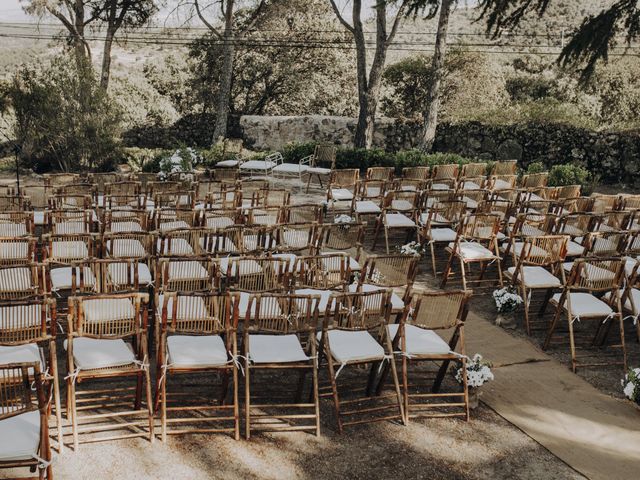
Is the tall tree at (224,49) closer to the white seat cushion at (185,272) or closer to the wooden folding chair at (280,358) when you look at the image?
the white seat cushion at (185,272)

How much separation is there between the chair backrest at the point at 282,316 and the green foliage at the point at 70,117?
11.6 m

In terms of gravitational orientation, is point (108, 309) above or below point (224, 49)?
below

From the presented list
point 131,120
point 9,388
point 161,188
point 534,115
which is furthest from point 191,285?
point 131,120

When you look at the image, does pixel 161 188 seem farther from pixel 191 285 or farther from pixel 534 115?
pixel 534 115

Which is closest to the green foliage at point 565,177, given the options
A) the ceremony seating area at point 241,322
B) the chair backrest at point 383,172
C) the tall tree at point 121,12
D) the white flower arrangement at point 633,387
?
the chair backrest at point 383,172

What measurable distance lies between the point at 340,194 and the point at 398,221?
6.32 feet

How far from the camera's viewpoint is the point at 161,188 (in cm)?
938

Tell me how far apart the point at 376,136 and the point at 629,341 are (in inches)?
531

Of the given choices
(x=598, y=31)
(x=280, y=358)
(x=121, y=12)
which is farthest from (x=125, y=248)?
(x=121, y=12)

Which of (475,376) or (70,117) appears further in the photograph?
(70,117)

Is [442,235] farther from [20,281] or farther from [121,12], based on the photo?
[121,12]

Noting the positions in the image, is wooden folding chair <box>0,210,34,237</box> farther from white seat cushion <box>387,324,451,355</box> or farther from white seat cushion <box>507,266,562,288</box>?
white seat cushion <box>507,266,562,288</box>

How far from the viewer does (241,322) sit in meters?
5.93

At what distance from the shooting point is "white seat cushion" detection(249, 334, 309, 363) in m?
4.76
